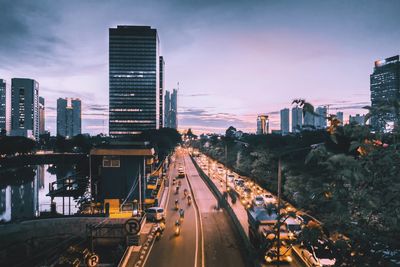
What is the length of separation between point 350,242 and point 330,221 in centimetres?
40

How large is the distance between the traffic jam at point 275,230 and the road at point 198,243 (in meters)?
2.12

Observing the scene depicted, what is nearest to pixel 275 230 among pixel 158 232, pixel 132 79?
pixel 158 232

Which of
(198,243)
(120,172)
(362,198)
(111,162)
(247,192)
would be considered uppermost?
(362,198)

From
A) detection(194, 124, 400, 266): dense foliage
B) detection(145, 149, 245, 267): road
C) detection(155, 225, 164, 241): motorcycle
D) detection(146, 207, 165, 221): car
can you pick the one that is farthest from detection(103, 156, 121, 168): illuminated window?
detection(194, 124, 400, 266): dense foliage

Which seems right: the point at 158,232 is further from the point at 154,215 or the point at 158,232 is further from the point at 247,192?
the point at 247,192

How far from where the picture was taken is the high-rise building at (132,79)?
173250mm

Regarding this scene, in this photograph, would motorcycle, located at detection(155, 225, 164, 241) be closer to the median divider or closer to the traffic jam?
the median divider

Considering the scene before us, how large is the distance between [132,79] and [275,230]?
180 meters

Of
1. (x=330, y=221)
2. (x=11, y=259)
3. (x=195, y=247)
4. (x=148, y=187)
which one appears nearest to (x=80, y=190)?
(x=148, y=187)

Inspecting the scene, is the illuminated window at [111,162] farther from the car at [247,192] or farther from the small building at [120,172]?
the car at [247,192]

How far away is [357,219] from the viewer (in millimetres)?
4094

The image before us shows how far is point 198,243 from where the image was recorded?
22500 millimetres

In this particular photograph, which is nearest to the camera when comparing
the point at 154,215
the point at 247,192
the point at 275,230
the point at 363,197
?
the point at 363,197

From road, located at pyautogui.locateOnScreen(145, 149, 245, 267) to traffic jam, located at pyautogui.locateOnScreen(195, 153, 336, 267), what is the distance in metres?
2.12
